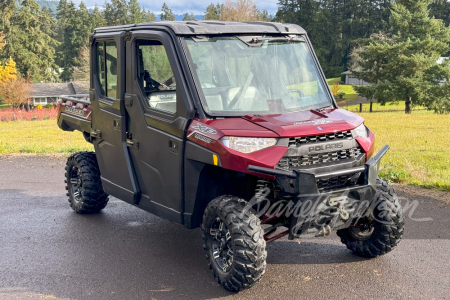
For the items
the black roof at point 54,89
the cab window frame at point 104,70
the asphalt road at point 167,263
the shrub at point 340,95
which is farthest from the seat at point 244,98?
the black roof at point 54,89

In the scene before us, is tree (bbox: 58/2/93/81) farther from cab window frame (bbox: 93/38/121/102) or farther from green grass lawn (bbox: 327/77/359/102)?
cab window frame (bbox: 93/38/121/102)

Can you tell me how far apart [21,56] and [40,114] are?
68.0 ft

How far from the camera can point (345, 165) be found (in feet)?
16.1

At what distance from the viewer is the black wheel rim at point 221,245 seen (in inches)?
196

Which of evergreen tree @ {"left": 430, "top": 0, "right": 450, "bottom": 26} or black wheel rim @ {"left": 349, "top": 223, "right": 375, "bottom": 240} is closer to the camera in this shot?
black wheel rim @ {"left": 349, "top": 223, "right": 375, "bottom": 240}

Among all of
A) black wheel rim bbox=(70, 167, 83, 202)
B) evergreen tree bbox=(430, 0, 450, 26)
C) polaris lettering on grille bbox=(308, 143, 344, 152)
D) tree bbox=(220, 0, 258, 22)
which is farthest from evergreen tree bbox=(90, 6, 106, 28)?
polaris lettering on grille bbox=(308, 143, 344, 152)

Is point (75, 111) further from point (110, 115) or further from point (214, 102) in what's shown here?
point (214, 102)

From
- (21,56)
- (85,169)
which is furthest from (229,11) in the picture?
(85,169)

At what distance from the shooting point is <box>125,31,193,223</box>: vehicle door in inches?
205

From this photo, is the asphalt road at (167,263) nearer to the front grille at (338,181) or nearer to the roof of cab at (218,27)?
the front grille at (338,181)

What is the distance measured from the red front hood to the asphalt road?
1.49m

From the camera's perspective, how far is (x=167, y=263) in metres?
5.73

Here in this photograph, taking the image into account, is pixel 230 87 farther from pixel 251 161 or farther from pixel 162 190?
pixel 162 190

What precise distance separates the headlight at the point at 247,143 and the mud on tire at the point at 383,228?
1478 millimetres
